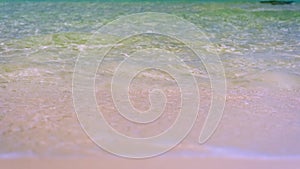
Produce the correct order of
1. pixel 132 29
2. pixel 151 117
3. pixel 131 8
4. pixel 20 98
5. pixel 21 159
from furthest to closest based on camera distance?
1. pixel 131 8
2. pixel 132 29
3. pixel 20 98
4. pixel 151 117
5. pixel 21 159

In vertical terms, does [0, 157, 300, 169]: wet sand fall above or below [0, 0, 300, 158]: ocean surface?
below

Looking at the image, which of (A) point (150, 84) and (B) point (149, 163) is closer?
(B) point (149, 163)

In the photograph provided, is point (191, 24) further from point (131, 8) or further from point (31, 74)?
point (31, 74)

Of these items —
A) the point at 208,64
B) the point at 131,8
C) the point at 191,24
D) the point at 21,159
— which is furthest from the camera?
the point at 131,8

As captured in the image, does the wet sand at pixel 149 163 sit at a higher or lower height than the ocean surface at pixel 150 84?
lower

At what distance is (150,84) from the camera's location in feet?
11.6

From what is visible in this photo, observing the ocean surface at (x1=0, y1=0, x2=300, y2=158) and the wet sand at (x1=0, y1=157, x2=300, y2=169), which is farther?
the ocean surface at (x1=0, y1=0, x2=300, y2=158)

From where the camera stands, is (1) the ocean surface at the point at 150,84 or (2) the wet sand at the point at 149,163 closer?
(2) the wet sand at the point at 149,163

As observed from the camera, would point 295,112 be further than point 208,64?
No

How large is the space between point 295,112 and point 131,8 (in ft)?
18.7

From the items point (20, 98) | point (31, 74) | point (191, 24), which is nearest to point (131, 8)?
point (191, 24)

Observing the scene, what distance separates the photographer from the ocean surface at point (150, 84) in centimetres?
240

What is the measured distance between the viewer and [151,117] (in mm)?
2836

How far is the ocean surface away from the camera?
240 centimetres
